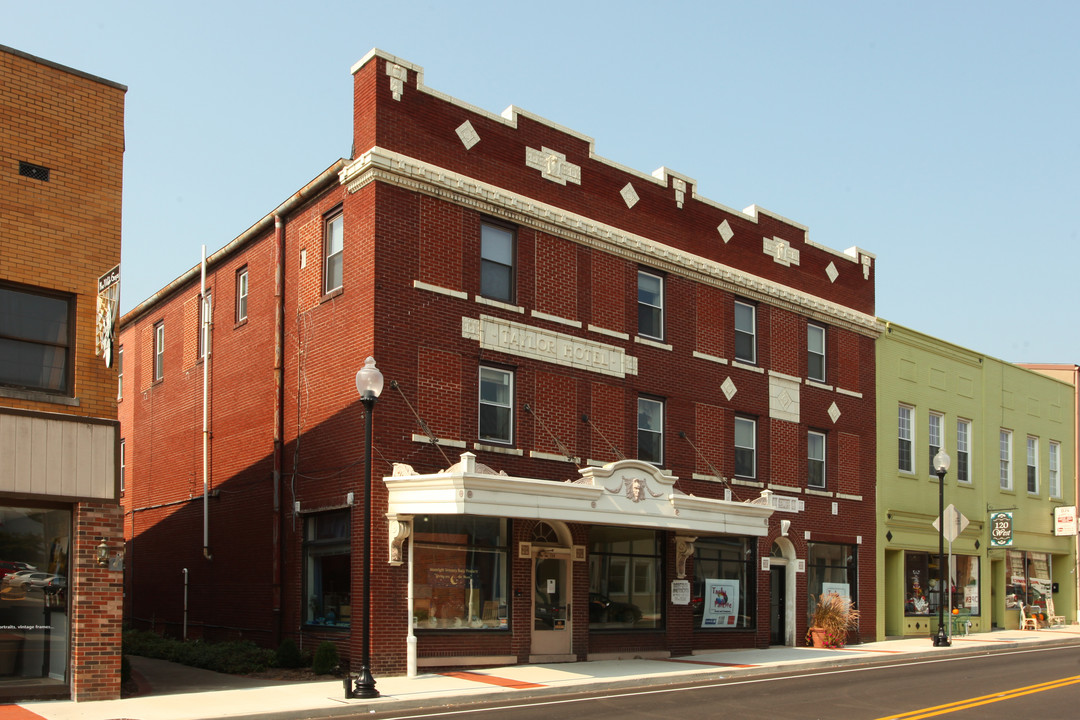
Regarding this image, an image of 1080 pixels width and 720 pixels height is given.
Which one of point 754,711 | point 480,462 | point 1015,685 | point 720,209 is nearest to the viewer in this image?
point 754,711

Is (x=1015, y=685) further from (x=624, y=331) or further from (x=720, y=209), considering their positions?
(x=720, y=209)

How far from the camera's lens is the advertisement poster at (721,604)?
25531 millimetres

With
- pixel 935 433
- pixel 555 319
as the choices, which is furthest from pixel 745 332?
pixel 935 433

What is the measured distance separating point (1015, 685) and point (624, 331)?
10.3 metres

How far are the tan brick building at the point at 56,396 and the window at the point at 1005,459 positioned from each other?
1200 inches

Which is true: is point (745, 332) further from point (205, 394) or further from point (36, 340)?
point (36, 340)

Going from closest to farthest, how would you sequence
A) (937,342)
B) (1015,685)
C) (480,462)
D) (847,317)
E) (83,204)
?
1. (83,204)
2. (1015,685)
3. (480,462)
4. (847,317)
5. (937,342)

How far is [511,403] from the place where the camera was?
21.7m

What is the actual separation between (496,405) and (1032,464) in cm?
2556

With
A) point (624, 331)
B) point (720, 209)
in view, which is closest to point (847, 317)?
point (720, 209)

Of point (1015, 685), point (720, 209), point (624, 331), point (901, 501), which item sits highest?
point (720, 209)

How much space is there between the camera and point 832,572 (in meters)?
29.3

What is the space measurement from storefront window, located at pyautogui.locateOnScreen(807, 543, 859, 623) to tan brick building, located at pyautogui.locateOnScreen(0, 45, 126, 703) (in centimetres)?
1854

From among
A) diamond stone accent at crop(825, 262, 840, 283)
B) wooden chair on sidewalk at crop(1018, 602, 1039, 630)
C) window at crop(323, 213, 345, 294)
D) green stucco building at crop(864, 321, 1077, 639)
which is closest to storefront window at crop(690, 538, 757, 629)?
green stucco building at crop(864, 321, 1077, 639)
